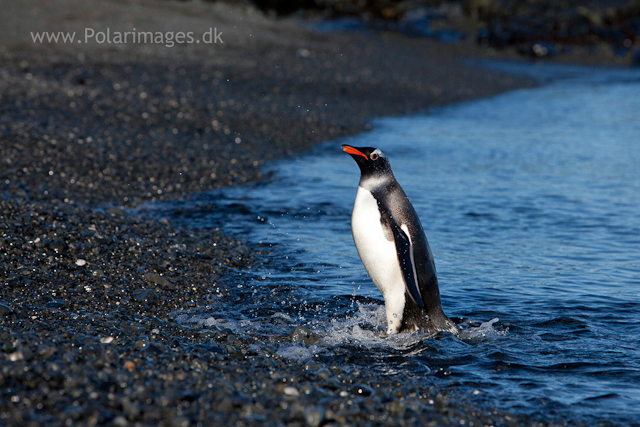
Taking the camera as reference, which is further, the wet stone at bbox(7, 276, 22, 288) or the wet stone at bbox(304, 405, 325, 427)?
the wet stone at bbox(7, 276, 22, 288)

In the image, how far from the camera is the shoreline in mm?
3682

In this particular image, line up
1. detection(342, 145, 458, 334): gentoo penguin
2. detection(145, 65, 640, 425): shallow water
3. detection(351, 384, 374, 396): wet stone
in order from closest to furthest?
detection(351, 384, 374, 396): wet stone
detection(145, 65, 640, 425): shallow water
detection(342, 145, 458, 334): gentoo penguin

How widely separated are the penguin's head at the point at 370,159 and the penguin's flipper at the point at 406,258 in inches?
15.5

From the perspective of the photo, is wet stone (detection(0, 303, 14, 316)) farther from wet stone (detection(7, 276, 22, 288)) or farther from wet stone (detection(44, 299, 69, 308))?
wet stone (detection(7, 276, 22, 288))

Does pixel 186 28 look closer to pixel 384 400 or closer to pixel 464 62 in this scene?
pixel 464 62

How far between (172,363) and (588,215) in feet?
22.6

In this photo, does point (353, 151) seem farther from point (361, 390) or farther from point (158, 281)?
point (158, 281)

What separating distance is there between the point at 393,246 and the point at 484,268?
215 cm

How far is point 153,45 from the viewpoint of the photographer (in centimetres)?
1998

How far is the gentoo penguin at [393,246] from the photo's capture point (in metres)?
5.24

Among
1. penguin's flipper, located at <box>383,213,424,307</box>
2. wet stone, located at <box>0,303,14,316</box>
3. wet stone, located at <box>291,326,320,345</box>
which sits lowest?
wet stone, located at <box>291,326,320,345</box>

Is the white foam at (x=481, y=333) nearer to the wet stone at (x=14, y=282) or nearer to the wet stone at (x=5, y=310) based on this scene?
the wet stone at (x=5, y=310)

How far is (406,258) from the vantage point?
5152mm

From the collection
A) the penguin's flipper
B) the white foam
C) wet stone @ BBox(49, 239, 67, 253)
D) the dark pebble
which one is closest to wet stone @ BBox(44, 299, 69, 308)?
the dark pebble
